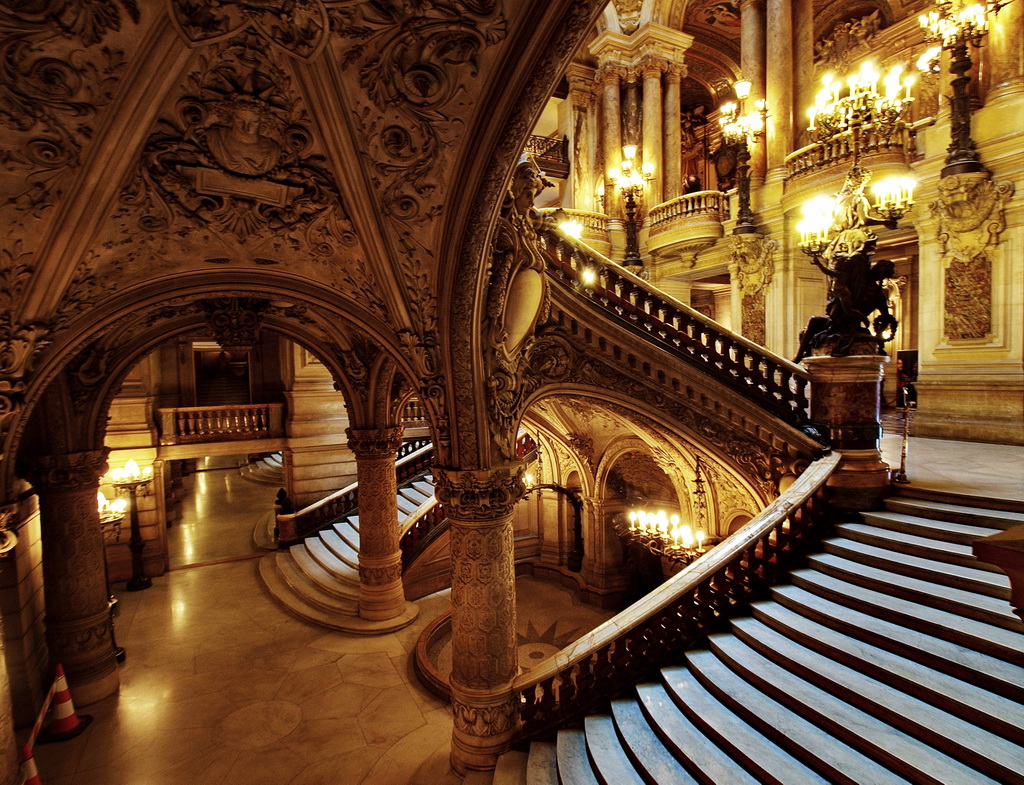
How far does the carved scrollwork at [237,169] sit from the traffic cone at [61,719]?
5.40m

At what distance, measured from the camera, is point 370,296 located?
4.28 metres

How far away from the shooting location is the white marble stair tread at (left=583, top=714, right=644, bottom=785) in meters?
3.53

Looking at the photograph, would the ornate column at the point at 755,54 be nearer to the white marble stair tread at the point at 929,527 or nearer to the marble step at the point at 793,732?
the white marble stair tread at the point at 929,527

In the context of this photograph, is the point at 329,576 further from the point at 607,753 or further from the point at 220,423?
the point at 607,753

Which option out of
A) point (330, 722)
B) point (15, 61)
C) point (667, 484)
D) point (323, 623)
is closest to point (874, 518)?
point (667, 484)

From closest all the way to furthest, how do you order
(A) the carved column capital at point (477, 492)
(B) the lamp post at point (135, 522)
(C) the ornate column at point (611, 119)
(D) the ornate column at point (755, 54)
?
1. (A) the carved column capital at point (477, 492)
2. (B) the lamp post at point (135, 522)
3. (D) the ornate column at point (755, 54)
4. (C) the ornate column at point (611, 119)

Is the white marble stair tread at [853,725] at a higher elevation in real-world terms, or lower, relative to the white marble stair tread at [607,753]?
higher

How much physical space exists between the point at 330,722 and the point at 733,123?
467 inches

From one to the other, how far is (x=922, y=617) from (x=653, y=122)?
1448 centimetres

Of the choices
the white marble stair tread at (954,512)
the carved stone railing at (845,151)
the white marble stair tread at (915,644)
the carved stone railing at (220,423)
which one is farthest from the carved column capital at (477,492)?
the carved stone railing at (220,423)

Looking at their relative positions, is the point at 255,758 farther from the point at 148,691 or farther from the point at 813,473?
the point at 813,473

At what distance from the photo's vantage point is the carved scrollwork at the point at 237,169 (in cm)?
288

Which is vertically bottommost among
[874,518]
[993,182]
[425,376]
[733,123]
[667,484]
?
[667,484]

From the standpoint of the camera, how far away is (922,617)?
3.59m
